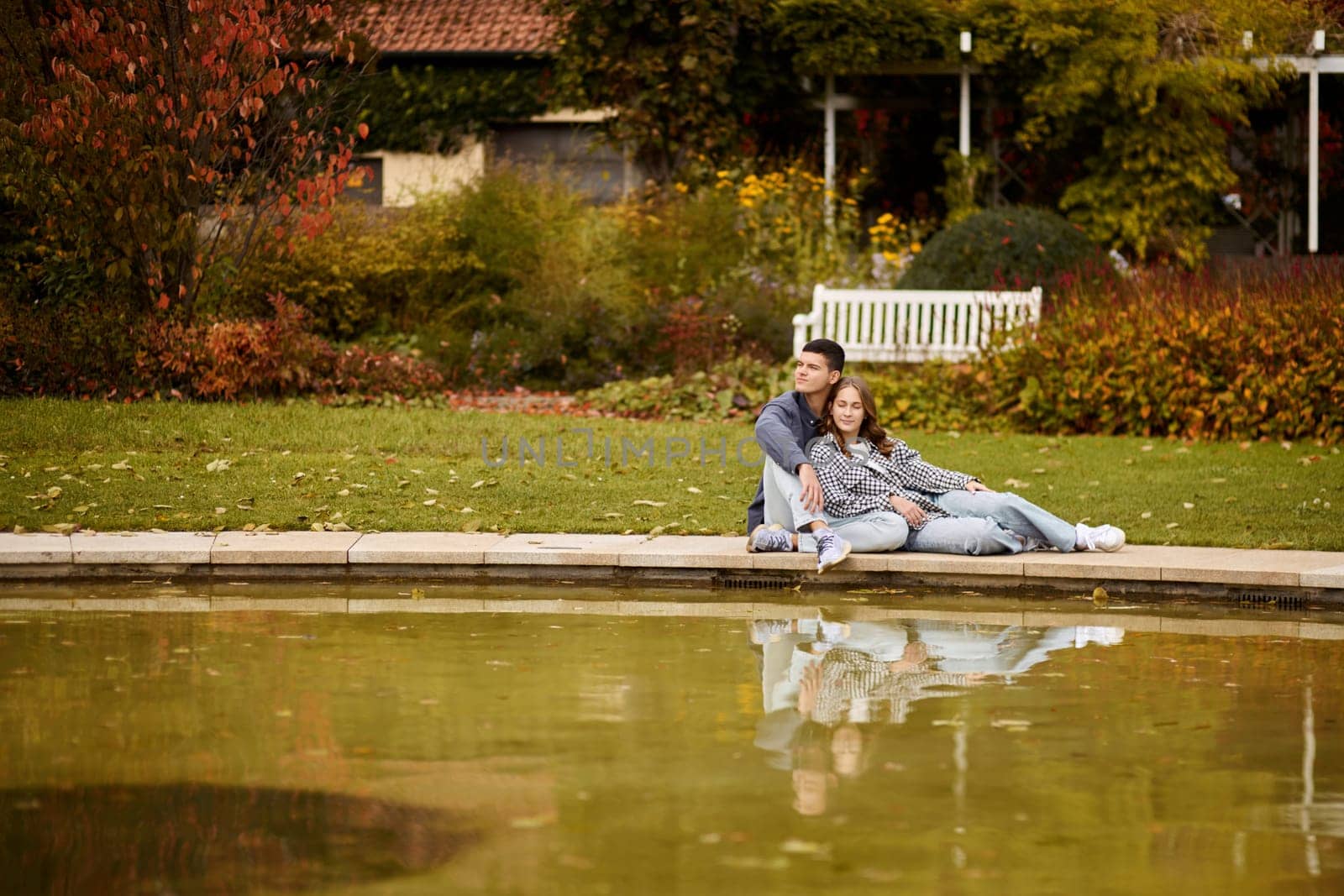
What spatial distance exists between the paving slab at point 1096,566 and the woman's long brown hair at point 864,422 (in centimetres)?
91

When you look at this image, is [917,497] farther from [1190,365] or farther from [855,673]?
[1190,365]

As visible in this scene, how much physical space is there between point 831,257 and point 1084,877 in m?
13.8

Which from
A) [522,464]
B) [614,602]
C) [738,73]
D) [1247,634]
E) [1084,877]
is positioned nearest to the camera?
[1084,877]

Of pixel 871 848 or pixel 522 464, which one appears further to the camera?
pixel 522 464

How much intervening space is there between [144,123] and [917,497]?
778 cm

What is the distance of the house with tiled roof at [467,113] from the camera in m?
22.5

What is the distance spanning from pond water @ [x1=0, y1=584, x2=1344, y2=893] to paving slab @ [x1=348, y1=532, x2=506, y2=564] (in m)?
0.52

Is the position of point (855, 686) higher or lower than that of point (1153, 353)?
lower

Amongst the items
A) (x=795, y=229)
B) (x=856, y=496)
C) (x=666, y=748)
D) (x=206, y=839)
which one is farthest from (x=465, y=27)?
(x=206, y=839)

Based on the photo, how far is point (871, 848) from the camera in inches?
159

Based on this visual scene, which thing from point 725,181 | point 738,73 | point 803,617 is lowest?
point 803,617

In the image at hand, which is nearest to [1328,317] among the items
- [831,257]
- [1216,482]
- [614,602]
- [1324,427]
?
[1324,427]

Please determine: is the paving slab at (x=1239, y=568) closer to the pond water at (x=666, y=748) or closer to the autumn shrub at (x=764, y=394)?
the pond water at (x=666, y=748)

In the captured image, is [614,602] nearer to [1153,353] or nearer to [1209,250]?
[1153,353]
